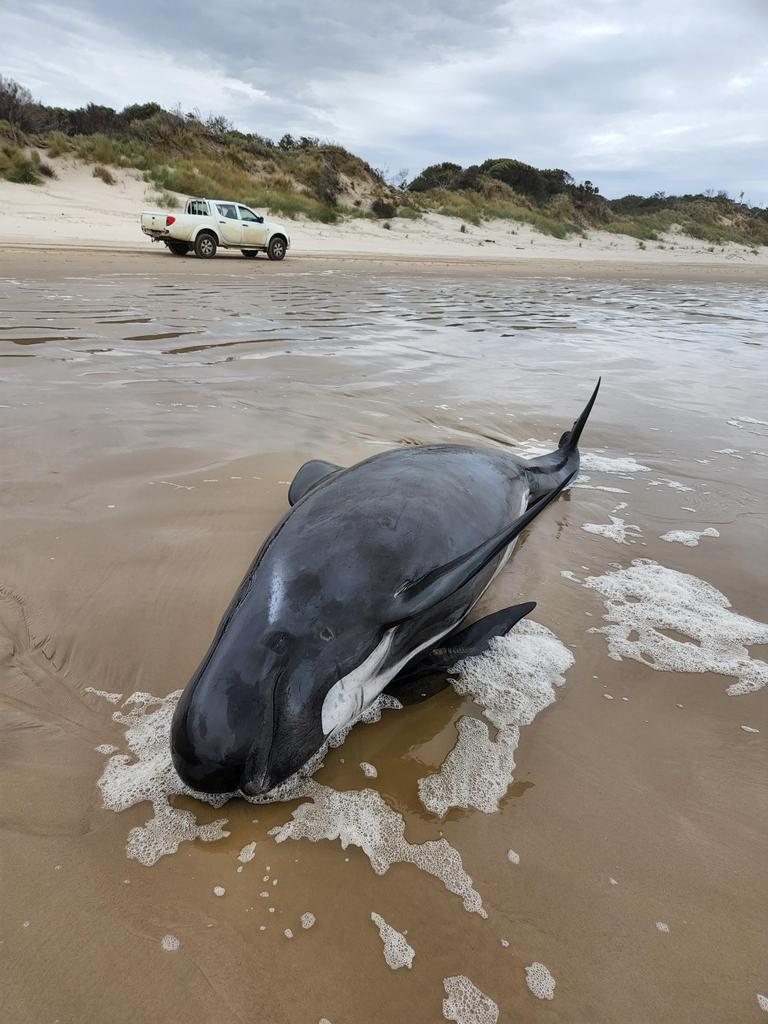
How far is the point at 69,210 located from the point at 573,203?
102 feet

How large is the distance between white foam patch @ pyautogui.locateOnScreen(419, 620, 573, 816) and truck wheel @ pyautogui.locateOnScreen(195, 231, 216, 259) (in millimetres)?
17584

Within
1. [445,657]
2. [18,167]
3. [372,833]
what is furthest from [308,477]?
[18,167]

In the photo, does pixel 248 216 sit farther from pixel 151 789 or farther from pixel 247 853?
pixel 247 853

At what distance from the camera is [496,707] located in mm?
1716

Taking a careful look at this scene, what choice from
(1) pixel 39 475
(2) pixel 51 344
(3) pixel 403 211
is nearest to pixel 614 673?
(1) pixel 39 475

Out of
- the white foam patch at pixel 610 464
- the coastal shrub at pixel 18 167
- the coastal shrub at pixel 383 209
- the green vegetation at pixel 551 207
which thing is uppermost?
the green vegetation at pixel 551 207

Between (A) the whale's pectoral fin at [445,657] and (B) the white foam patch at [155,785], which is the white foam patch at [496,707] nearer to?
(A) the whale's pectoral fin at [445,657]

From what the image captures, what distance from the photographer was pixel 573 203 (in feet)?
132

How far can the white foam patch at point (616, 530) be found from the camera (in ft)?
9.05

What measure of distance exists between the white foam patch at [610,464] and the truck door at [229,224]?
1647 centimetres

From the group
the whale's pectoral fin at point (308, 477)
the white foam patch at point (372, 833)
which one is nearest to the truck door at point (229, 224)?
the whale's pectoral fin at point (308, 477)

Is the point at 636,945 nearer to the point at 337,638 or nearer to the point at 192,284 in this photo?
the point at 337,638

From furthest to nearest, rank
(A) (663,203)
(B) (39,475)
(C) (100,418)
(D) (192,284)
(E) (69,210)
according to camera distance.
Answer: (A) (663,203) → (E) (69,210) → (D) (192,284) → (C) (100,418) → (B) (39,475)

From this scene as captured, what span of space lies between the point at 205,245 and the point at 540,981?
18745mm
